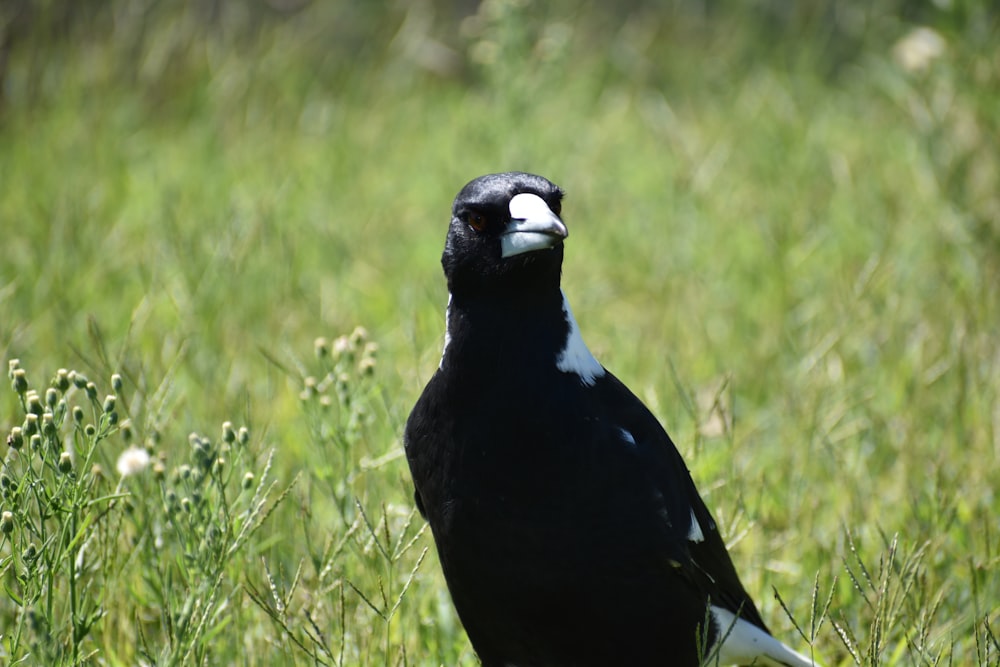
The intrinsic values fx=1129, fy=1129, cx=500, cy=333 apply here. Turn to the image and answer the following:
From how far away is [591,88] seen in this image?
619 cm

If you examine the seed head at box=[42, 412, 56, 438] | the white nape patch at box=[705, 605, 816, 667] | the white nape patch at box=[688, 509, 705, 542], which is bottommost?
the white nape patch at box=[705, 605, 816, 667]

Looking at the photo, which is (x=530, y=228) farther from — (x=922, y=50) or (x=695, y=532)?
(x=922, y=50)

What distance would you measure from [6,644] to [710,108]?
4720mm

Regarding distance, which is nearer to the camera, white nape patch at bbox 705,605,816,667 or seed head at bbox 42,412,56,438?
seed head at bbox 42,412,56,438

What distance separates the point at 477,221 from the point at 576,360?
0.31 m

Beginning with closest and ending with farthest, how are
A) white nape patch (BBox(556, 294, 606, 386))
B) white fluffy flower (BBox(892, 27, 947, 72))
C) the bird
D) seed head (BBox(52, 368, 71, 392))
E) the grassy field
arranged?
seed head (BBox(52, 368, 71, 392)) < the bird < white nape patch (BBox(556, 294, 606, 386)) < the grassy field < white fluffy flower (BBox(892, 27, 947, 72))

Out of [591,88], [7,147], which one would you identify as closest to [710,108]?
[591,88]

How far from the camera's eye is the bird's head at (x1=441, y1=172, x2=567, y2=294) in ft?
6.27

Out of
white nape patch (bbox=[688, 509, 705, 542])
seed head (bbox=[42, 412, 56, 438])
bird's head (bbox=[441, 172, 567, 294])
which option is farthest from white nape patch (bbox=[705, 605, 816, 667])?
seed head (bbox=[42, 412, 56, 438])

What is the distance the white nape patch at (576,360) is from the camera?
200 cm

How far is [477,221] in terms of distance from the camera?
2.00m

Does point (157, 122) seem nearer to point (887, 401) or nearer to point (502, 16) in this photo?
point (502, 16)

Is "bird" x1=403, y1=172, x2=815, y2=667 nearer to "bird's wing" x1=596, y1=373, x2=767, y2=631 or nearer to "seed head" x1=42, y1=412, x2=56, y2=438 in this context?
"bird's wing" x1=596, y1=373, x2=767, y2=631

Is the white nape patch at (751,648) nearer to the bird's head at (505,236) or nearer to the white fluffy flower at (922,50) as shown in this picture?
the bird's head at (505,236)
